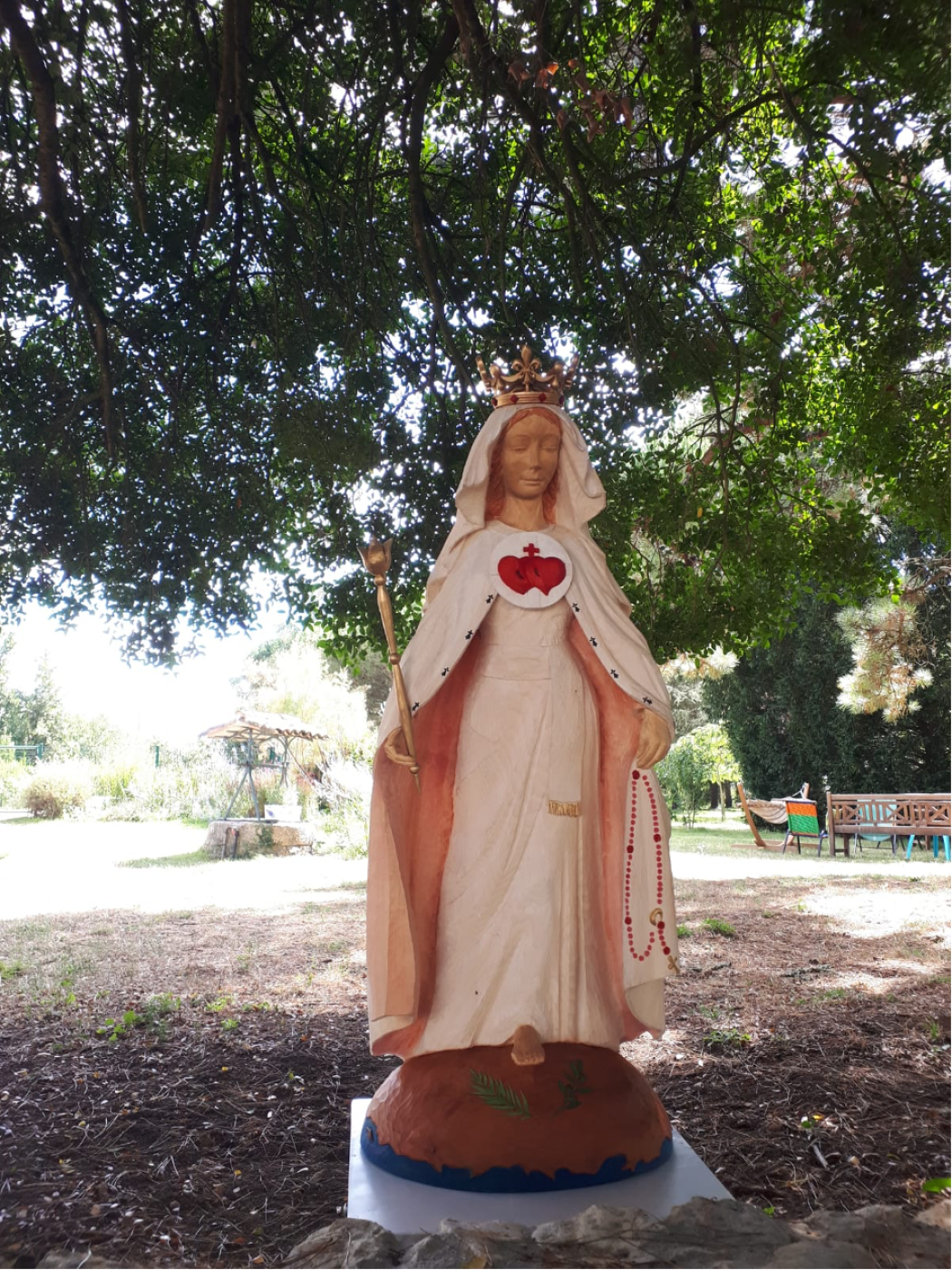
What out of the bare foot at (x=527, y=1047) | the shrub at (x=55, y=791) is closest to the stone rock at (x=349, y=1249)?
the bare foot at (x=527, y=1047)

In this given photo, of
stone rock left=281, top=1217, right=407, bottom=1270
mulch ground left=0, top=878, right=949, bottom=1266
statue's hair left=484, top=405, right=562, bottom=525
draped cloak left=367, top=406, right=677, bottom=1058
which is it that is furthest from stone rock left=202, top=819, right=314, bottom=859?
stone rock left=281, top=1217, right=407, bottom=1270

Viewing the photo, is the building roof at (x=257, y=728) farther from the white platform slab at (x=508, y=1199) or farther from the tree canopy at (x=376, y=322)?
the white platform slab at (x=508, y=1199)

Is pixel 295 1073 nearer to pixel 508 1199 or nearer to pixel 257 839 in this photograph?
pixel 508 1199

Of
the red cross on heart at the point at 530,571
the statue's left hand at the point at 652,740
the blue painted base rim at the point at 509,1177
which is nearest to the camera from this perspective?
the blue painted base rim at the point at 509,1177

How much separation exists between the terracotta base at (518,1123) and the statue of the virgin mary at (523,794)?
2.2 inches

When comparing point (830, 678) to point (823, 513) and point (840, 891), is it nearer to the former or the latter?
point (840, 891)

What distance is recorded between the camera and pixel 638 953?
3.46m

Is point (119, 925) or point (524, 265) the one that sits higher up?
point (524, 265)

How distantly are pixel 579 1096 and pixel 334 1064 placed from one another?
2507 millimetres

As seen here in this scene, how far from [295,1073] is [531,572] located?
3055 mm

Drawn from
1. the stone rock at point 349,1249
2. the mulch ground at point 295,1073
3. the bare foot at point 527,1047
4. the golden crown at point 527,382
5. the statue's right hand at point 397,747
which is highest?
the golden crown at point 527,382

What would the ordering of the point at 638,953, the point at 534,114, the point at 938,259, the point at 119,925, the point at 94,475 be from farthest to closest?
the point at 119,925, the point at 94,475, the point at 534,114, the point at 638,953, the point at 938,259

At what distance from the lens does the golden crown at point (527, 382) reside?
149 inches

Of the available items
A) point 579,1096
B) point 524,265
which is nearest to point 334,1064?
point 579,1096
